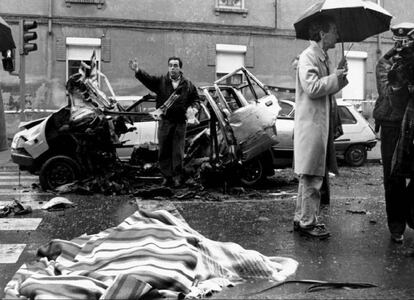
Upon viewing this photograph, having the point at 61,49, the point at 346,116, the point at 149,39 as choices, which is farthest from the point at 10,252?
the point at 149,39

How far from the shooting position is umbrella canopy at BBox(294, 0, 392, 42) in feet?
19.4

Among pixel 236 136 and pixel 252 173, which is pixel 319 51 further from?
pixel 252 173

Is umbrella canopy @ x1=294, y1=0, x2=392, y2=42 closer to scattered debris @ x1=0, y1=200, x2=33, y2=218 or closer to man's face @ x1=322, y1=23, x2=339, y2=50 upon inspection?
man's face @ x1=322, y1=23, x2=339, y2=50

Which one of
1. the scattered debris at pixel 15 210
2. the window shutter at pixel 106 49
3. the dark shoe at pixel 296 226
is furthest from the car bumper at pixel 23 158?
the window shutter at pixel 106 49

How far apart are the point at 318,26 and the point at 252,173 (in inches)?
168

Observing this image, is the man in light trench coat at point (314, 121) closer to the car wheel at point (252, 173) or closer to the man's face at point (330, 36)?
the man's face at point (330, 36)

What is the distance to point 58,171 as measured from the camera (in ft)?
30.8

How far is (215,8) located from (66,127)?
44.2 ft

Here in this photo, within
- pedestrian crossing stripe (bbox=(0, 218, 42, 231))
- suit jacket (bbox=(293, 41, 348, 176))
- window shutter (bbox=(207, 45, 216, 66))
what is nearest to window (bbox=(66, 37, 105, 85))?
window shutter (bbox=(207, 45, 216, 66))

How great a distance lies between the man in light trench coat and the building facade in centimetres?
1555

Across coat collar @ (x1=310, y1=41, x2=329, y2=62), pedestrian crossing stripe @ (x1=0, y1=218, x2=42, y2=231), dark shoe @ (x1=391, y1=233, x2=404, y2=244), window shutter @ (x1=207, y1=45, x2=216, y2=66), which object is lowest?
pedestrian crossing stripe @ (x1=0, y1=218, x2=42, y2=231)

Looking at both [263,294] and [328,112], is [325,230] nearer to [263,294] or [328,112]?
[328,112]

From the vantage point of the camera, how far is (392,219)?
547 centimetres

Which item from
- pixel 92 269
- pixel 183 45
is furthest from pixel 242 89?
pixel 183 45
